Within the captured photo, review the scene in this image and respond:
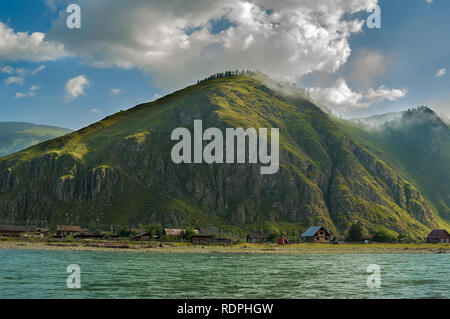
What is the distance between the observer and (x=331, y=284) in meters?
50.2

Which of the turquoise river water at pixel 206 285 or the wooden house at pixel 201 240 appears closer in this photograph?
the turquoise river water at pixel 206 285

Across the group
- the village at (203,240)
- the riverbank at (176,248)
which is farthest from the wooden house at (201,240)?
the riverbank at (176,248)

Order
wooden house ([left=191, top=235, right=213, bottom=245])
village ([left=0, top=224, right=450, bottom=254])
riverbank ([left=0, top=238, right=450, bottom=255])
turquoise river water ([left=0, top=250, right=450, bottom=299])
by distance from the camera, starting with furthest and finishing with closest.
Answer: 1. wooden house ([left=191, top=235, right=213, bottom=245])
2. village ([left=0, top=224, right=450, bottom=254])
3. riverbank ([left=0, top=238, right=450, bottom=255])
4. turquoise river water ([left=0, top=250, right=450, bottom=299])

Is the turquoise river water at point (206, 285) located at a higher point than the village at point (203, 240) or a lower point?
higher

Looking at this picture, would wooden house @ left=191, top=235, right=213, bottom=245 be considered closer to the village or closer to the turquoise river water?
the village

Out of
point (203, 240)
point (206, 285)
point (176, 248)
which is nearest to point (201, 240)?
point (203, 240)

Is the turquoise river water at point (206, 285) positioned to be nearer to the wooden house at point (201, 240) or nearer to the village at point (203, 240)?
the village at point (203, 240)

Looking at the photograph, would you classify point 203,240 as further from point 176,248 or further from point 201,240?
point 176,248

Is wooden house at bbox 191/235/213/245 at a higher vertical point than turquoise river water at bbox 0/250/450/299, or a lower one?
→ lower

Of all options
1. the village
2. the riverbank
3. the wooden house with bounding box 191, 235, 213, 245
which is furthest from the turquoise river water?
the wooden house with bounding box 191, 235, 213, 245

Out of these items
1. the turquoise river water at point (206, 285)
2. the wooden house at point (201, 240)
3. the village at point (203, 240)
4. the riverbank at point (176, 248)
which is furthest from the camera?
the wooden house at point (201, 240)

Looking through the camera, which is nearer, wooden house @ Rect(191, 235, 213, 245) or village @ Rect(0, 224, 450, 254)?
village @ Rect(0, 224, 450, 254)
